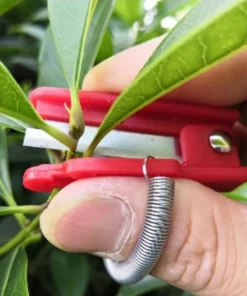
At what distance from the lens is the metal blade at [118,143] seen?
0.67 meters

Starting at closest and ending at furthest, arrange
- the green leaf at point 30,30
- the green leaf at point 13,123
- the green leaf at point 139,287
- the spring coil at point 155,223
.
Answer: the spring coil at point 155,223
the green leaf at point 13,123
the green leaf at point 139,287
the green leaf at point 30,30

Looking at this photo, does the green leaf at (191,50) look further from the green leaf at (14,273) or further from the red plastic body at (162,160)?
the green leaf at (14,273)

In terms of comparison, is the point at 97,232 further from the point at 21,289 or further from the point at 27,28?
the point at 27,28

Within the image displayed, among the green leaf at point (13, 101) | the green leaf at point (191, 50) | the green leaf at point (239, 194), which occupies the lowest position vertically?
the green leaf at point (239, 194)

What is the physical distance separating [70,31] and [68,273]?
37cm

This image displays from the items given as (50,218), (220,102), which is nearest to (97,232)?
(50,218)

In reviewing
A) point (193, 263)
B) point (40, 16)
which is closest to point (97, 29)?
point (193, 263)

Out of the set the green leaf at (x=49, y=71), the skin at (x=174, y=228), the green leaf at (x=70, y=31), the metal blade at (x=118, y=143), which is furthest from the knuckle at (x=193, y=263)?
the green leaf at (x=49, y=71)

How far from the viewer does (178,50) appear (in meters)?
0.48

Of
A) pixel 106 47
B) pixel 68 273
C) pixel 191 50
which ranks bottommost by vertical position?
pixel 68 273

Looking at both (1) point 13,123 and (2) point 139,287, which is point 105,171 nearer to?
(1) point 13,123

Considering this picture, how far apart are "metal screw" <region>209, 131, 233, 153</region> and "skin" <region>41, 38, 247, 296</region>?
7 centimetres

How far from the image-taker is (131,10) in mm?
1129

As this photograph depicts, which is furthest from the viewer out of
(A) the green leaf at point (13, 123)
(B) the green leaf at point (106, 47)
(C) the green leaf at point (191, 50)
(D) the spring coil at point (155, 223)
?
(B) the green leaf at point (106, 47)
